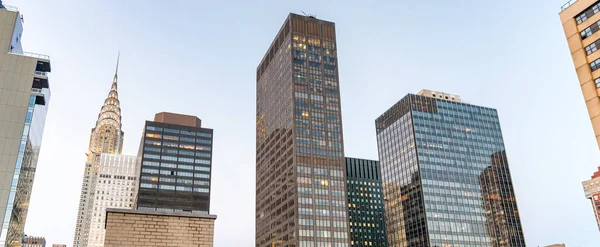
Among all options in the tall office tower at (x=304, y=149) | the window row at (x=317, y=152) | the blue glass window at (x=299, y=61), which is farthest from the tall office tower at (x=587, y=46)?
the blue glass window at (x=299, y=61)

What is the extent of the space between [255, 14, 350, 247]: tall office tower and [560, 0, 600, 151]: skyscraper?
103120 mm

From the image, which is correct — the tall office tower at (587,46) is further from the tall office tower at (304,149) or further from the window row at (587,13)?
the tall office tower at (304,149)

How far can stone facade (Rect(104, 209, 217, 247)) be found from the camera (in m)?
52.1

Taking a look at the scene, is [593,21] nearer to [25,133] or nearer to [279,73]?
[25,133]

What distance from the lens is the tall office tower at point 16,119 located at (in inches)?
3226

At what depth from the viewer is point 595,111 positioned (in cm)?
6638

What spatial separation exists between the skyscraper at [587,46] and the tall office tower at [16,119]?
289 feet

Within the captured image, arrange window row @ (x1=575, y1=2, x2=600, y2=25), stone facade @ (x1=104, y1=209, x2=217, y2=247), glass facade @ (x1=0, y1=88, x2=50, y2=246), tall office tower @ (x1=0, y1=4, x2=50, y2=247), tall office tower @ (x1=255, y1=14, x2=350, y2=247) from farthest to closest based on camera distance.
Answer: tall office tower @ (x1=255, y1=14, x2=350, y2=247) → tall office tower @ (x1=0, y1=4, x2=50, y2=247) → glass facade @ (x1=0, y1=88, x2=50, y2=246) → window row @ (x1=575, y1=2, x2=600, y2=25) → stone facade @ (x1=104, y1=209, x2=217, y2=247)

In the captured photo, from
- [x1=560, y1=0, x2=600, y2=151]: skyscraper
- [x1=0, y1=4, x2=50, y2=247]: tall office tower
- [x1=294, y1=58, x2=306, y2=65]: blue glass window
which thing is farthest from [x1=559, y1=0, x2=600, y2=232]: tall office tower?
[x1=294, y1=58, x2=306, y2=65]: blue glass window

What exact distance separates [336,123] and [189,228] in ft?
413

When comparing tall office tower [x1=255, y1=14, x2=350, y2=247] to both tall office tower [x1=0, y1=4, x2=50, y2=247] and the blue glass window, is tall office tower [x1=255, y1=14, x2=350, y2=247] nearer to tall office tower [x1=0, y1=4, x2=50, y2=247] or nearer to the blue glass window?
the blue glass window

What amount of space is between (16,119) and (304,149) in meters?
99.1

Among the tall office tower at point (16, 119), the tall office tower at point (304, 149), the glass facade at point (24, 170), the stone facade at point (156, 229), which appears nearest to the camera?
the stone facade at point (156, 229)

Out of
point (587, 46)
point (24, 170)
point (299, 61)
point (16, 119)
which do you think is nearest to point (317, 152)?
point (299, 61)
